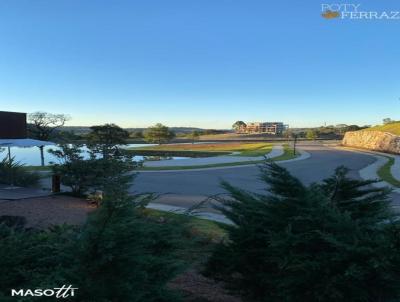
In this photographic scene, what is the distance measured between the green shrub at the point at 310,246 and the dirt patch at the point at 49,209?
16.2 ft

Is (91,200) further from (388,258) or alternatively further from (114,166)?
(388,258)

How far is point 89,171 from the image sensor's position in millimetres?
12234

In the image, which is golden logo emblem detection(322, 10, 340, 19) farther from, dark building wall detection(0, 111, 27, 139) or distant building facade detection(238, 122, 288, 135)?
distant building facade detection(238, 122, 288, 135)

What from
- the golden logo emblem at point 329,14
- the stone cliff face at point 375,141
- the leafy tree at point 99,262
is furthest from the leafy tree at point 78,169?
the stone cliff face at point 375,141

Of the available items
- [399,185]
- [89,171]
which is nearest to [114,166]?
[89,171]

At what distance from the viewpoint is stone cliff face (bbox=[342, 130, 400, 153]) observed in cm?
3925

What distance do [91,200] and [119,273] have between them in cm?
873

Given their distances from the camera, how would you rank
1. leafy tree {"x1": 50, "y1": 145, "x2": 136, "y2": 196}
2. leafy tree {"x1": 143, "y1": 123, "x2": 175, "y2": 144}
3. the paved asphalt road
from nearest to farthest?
leafy tree {"x1": 50, "y1": 145, "x2": 136, "y2": 196}, the paved asphalt road, leafy tree {"x1": 143, "y1": 123, "x2": 175, "y2": 144}

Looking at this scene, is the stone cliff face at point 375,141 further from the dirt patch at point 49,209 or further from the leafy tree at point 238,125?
the leafy tree at point 238,125

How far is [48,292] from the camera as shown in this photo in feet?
7.50

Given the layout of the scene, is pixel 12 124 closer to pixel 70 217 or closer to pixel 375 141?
pixel 70 217

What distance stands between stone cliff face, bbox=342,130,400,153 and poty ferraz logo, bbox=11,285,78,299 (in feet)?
133

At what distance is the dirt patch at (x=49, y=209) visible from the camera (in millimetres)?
8327

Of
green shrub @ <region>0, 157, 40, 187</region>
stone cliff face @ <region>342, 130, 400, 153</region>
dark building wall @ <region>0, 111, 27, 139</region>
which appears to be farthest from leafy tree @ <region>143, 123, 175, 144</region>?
Answer: green shrub @ <region>0, 157, 40, 187</region>
